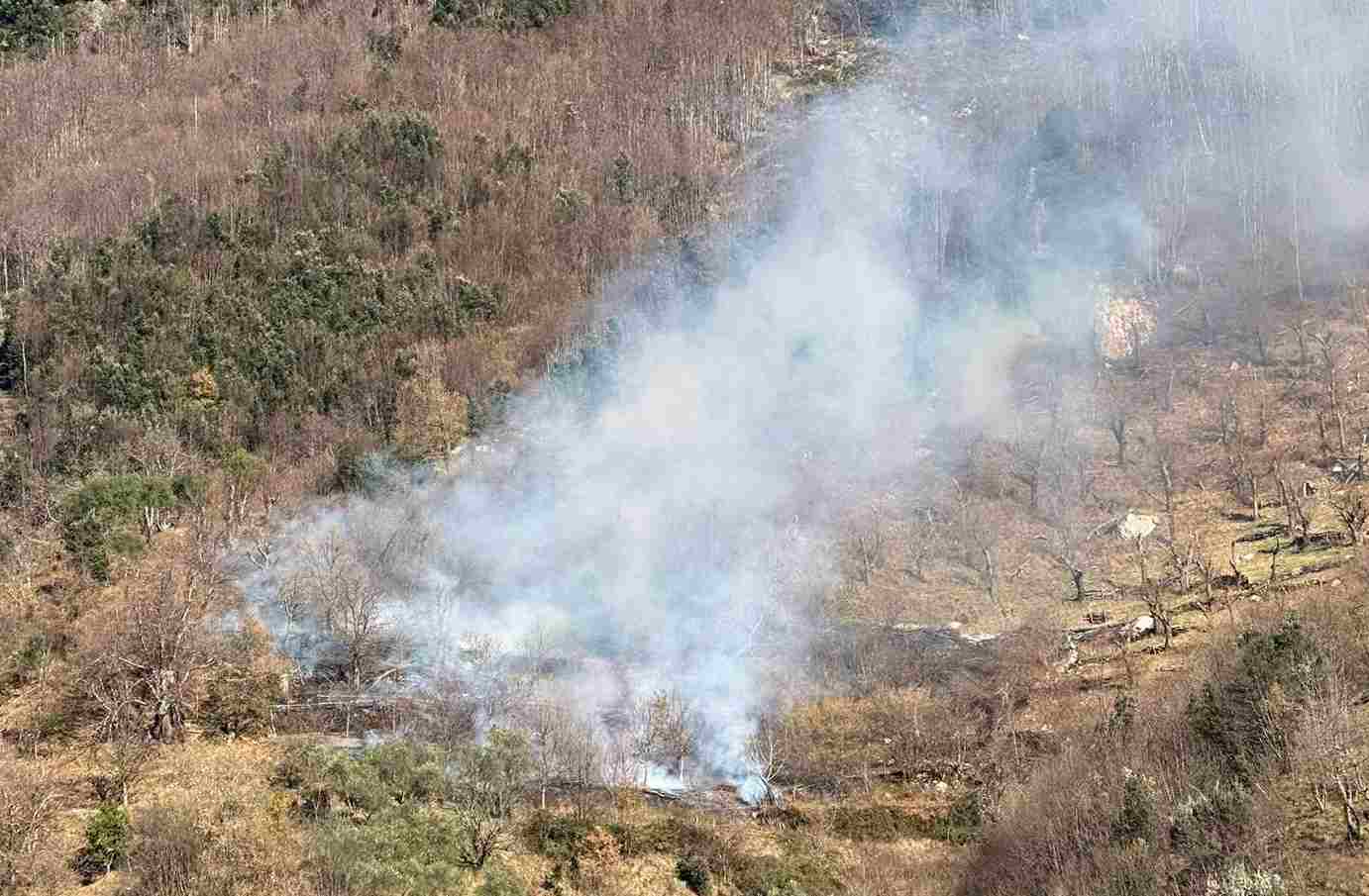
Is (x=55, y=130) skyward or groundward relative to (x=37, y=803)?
Answer: skyward

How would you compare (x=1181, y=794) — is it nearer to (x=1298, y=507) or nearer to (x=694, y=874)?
(x=694, y=874)

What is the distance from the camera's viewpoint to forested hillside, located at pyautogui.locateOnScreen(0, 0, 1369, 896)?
39.8 m

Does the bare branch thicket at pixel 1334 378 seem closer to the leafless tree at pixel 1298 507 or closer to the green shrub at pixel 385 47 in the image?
the leafless tree at pixel 1298 507

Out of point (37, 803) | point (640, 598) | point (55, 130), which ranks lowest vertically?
point (640, 598)

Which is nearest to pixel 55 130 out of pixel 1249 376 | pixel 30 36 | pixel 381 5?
pixel 30 36

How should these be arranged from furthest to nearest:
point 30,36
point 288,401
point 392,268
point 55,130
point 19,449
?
1. point 30,36
2. point 55,130
3. point 392,268
4. point 288,401
5. point 19,449

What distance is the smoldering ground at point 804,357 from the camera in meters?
54.6

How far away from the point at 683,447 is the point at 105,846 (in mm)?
37164

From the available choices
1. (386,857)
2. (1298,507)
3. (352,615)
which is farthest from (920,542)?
(386,857)

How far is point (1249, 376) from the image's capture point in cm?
7069

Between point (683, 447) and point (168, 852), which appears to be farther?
point (683, 447)

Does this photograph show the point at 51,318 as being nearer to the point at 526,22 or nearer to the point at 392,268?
the point at 392,268

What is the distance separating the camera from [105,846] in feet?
126

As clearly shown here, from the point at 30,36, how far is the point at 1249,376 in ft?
304
